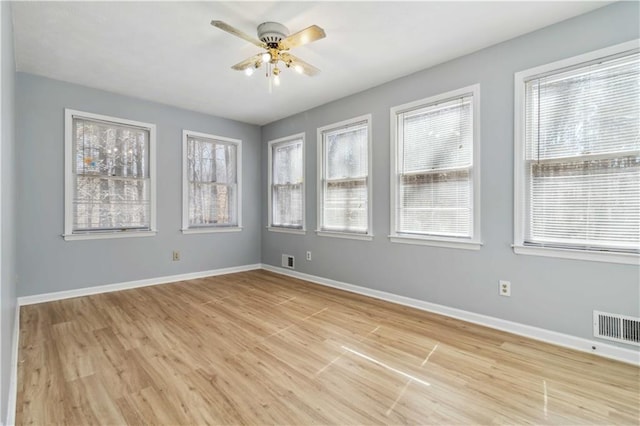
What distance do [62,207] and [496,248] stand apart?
16.5ft

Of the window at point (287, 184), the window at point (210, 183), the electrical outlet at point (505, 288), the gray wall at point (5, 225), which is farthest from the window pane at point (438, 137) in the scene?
the gray wall at point (5, 225)

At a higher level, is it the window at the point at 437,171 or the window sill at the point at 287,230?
the window at the point at 437,171

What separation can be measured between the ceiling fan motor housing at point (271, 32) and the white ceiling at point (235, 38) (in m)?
0.05

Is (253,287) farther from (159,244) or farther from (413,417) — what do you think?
(413,417)

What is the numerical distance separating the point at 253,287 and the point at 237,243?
130cm

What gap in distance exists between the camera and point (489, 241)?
9.80ft

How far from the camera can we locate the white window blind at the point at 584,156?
2332mm

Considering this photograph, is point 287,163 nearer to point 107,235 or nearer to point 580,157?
point 107,235

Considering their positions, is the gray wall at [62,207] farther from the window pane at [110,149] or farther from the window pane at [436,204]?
the window pane at [436,204]

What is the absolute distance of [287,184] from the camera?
5410mm

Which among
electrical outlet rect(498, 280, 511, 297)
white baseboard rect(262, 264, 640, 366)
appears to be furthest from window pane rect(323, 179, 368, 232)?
electrical outlet rect(498, 280, 511, 297)

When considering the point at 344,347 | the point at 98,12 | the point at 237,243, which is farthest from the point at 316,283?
the point at 98,12

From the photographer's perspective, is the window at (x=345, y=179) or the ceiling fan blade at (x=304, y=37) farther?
the window at (x=345, y=179)

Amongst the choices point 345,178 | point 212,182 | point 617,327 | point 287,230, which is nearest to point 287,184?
point 287,230
